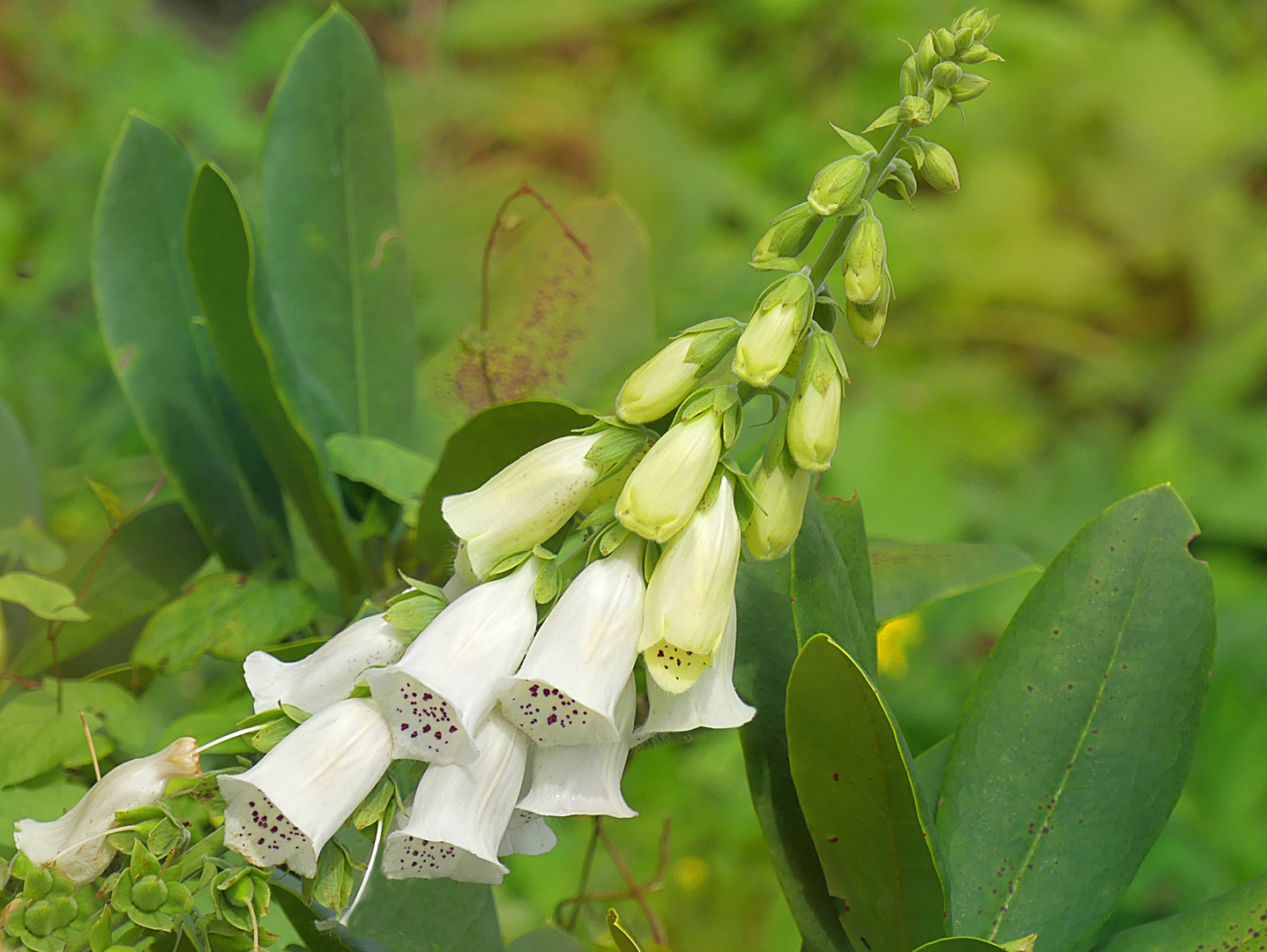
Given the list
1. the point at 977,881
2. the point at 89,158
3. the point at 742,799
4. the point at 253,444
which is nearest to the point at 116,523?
the point at 253,444

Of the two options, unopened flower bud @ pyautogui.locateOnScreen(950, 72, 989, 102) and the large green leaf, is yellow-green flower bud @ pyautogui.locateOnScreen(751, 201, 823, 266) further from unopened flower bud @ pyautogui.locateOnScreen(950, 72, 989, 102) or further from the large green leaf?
the large green leaf

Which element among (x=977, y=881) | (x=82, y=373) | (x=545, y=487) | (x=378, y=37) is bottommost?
(x=82, y=373)

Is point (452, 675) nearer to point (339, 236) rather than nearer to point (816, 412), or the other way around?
point (816, 412)

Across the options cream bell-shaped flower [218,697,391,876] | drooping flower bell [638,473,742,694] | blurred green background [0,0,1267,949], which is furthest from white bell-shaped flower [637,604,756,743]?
blurred green background [0,0,1267,949]

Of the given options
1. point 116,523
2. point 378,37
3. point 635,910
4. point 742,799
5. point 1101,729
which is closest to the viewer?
point 1101,729

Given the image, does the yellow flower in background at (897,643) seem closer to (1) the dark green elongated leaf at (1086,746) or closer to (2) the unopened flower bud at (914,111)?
(1) the dark green elongated leaf at (1086,746)

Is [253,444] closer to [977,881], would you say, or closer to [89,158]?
[977,881]
